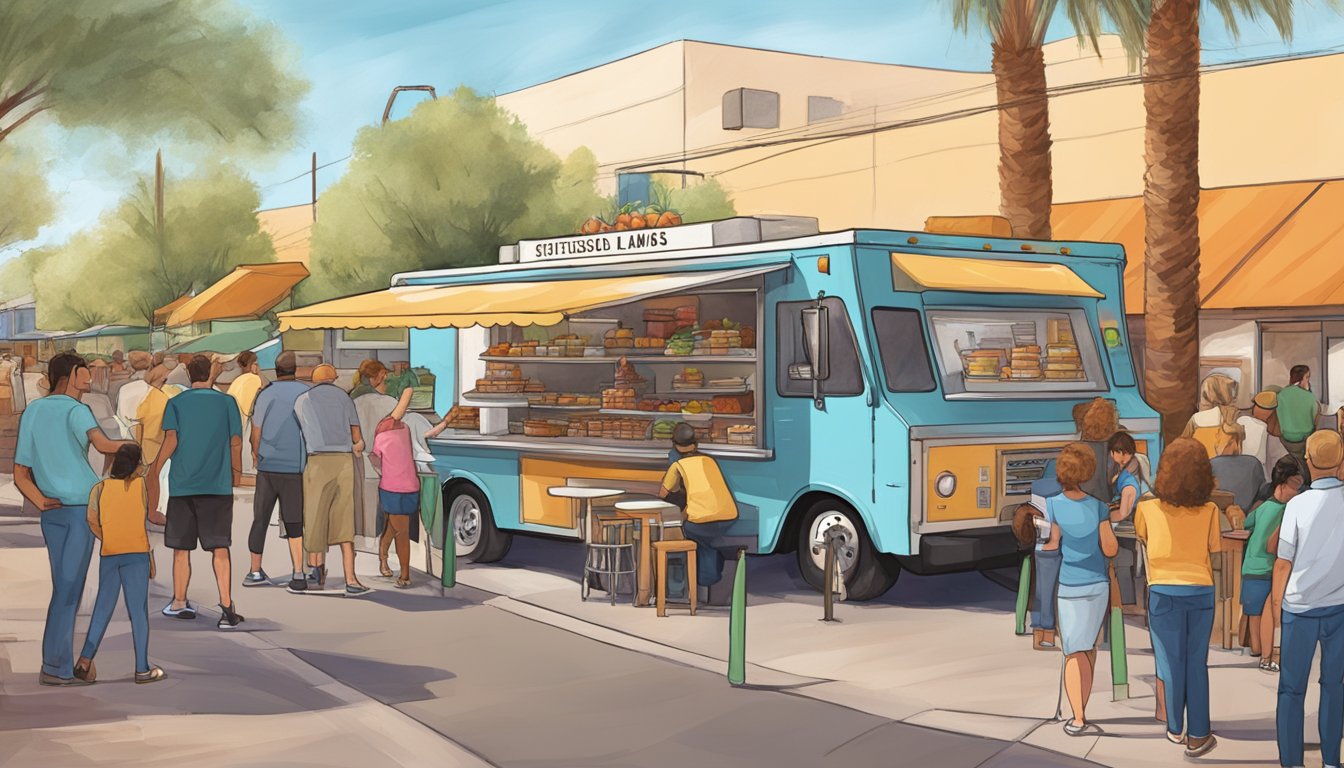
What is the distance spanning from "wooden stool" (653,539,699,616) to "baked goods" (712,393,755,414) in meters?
2.20

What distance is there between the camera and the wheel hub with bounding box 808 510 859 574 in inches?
480

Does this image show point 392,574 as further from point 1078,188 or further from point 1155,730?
point 1078,188

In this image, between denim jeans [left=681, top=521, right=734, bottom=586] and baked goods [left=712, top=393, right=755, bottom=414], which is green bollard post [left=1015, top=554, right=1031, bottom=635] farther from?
baked goods [left=712, top=393, right=755, bottom=414]

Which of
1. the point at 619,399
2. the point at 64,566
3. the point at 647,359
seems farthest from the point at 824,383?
the point at 64,566

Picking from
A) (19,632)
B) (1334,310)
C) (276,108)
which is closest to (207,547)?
(19,632)

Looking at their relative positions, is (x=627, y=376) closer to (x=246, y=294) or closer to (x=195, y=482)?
(x=195, y=482)

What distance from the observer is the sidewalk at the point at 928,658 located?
26.0ft

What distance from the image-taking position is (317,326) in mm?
15859

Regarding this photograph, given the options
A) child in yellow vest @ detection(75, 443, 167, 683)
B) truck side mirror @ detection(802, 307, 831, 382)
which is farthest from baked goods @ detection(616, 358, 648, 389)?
child in yellow vest @ detection(75, 443, 167, 683)

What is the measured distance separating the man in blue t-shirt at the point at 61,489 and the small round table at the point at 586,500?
451cm

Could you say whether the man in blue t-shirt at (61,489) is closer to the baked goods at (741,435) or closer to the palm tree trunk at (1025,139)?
the baked goods at (741,435)

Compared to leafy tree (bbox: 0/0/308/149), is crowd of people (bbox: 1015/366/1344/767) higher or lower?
lower

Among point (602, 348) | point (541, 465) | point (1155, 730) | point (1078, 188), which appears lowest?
point (1155, 730)

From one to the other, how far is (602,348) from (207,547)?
18.4ft
